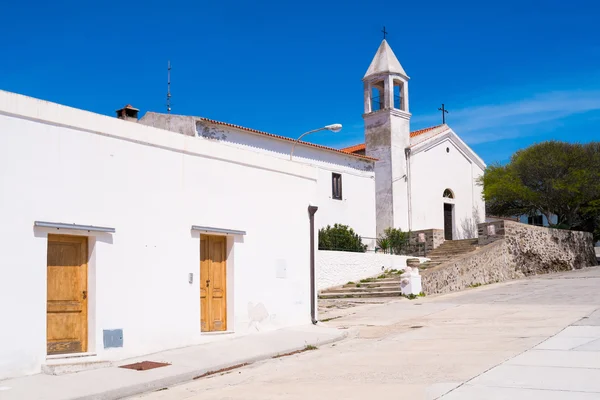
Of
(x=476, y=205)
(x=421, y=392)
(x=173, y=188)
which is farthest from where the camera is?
(x=476, y=205)

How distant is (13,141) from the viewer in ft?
30.9

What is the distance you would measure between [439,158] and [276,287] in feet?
82.2

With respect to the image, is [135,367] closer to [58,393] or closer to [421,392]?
[58,393]

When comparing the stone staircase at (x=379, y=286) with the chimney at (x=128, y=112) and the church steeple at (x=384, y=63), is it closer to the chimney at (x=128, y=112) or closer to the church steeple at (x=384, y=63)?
the chimney at (x=128, y=112)

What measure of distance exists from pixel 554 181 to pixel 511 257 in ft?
26.9

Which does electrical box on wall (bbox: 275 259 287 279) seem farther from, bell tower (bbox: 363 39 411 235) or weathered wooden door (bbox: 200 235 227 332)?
bell tower (bbox: 363 39 411 235)

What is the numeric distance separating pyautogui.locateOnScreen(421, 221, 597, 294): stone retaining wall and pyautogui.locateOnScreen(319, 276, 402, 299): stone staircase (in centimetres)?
124

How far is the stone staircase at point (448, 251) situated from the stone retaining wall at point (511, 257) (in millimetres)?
728

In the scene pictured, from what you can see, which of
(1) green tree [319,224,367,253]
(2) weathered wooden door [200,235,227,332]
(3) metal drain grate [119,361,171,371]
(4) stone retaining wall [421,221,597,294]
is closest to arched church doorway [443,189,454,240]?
(4) stone retaining wall [421,221,597,294]

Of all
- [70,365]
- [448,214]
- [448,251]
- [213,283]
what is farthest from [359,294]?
[448,214]

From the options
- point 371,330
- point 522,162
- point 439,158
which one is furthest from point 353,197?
point 371,330

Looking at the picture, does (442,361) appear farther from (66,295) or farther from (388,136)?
(388,136)

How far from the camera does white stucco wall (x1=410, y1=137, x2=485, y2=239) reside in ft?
117

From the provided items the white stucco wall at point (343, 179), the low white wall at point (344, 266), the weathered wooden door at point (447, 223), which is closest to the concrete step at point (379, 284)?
the low white wall at point (344, 266)
